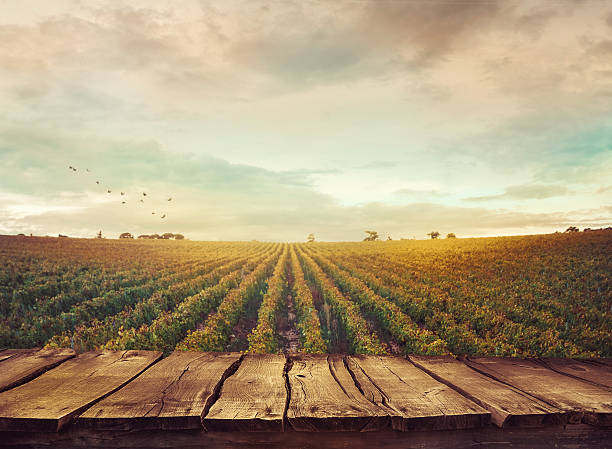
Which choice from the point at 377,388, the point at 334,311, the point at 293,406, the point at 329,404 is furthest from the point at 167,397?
the point at 334,311

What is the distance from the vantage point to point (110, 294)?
16812 millimetres

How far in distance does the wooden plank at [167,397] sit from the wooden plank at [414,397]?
0.88m

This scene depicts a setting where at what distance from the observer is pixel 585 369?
2.51 meters

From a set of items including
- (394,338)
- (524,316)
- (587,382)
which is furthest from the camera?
(524,316)

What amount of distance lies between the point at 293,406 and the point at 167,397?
0.67 metres

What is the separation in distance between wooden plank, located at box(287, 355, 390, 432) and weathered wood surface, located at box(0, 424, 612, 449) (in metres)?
0.08

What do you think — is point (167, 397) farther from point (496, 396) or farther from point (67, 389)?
point (496, 396)

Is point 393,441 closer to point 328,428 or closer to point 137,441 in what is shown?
point 328,428

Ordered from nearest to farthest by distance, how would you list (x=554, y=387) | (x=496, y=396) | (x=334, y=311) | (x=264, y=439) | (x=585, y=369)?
(x=264, y=439) → (x=496, y=396) → (x=554, y=387) → (x=585, y=369) → (x=334, y=311)

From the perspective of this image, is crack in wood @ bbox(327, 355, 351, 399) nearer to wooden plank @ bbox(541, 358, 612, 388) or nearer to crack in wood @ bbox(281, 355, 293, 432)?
crack in wood @ bbox(281, 355, 293, 432)

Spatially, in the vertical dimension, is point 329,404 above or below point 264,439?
above

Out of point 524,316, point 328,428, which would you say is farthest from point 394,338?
point 328,428

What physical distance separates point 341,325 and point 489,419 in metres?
13.4

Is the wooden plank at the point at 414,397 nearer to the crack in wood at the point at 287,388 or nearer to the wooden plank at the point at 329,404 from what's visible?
the wooden plank at the point at 329,404
